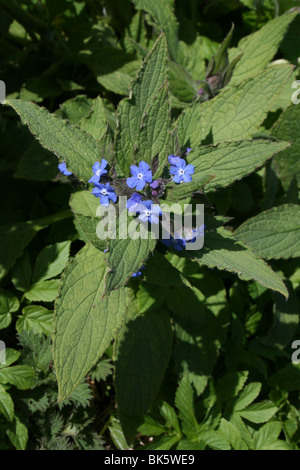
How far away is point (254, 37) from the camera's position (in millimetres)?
2803

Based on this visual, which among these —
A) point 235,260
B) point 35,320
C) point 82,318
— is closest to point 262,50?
point 235,260

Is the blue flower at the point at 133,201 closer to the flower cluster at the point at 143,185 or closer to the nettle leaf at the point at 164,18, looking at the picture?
the flower cluster at the point at 143,185

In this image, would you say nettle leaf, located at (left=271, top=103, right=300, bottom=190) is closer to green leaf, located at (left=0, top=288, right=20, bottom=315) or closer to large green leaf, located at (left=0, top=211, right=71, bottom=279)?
large green leaf, located at (left=0, top=211, right=71, bottom=279)

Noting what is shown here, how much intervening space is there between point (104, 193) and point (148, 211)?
200 mm

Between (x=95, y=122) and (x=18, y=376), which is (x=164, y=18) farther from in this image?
(x=18, y=376)

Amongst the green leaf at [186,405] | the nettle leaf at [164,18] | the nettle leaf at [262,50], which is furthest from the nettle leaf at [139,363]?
the nettle leaf at [164,18]

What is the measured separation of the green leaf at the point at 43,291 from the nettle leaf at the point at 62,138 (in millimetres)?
805

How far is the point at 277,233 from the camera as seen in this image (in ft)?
8.25

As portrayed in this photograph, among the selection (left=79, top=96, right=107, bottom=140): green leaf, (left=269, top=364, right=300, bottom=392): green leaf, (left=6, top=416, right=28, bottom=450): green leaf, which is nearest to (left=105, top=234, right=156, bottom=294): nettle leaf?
(left=79, top=96, right=107, bottom=140): green leaf

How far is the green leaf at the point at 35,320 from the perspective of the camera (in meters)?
2.45

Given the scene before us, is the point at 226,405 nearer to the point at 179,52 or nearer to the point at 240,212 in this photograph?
the point at 240,212

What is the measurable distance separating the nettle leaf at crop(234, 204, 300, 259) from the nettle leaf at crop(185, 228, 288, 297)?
0.45 metres
